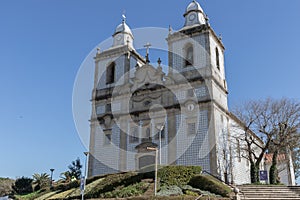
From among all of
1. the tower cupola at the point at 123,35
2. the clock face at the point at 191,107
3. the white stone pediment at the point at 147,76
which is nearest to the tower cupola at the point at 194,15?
the white stone pediment at the point at 147,76

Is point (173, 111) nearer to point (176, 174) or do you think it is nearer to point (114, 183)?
point (176, 174)

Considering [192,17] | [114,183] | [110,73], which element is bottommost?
[114,183]

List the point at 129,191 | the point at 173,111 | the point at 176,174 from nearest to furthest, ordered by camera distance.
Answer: the point at 129,191, the point at 176,174, the point at 173,111

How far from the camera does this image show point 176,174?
70.5 feet

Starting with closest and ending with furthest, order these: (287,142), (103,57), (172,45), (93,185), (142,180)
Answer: (142,180) < (93,185) < (287,142) < (172,45) < (103,57)

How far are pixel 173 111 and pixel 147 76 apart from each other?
4.97m

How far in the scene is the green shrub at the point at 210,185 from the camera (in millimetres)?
18334

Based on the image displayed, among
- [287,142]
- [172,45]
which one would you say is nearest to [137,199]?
[287,142]

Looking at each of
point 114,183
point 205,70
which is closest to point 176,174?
point 114,183

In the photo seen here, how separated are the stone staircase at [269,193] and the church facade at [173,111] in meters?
5.81

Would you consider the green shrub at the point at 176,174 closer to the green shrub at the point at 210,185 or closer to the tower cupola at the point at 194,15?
the green shrub at the point at 210,185

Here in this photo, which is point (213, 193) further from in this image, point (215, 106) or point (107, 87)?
point (107, 87)

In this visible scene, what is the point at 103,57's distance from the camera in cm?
3738

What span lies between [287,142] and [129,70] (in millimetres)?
16180
